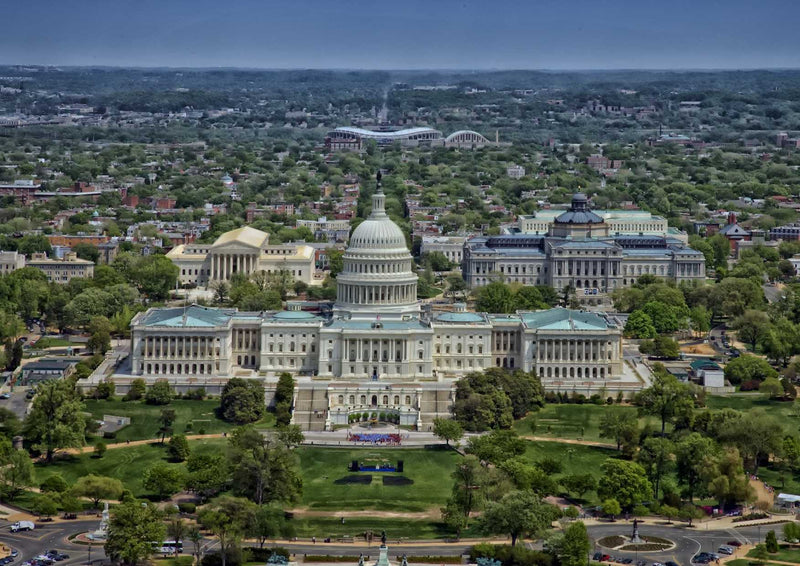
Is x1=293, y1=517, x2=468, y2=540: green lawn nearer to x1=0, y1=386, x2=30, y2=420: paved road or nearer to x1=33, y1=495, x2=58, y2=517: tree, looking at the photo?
x1=33, y1=495, x2=58, y2=517: tree

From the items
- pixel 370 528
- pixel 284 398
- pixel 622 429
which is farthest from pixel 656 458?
pixel 284 398

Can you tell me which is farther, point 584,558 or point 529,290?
point 529,290

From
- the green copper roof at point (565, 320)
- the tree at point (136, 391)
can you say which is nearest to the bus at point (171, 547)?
the tree at point (136, 391)

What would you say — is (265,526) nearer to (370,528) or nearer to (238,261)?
(370,528)

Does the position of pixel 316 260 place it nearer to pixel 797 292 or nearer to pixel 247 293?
pixel 247 293

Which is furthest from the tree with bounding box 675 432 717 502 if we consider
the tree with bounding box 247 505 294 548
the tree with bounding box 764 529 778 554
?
the tree with bounding box 247 505 294 548

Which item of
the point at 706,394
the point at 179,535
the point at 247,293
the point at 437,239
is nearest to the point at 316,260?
the point at 437,239

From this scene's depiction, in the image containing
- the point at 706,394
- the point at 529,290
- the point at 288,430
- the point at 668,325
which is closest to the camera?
the point at 288,430

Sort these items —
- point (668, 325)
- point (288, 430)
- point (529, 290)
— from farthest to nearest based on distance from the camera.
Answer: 1. point (529, 290)
2. point (668, 325)
3. point (288, 430)

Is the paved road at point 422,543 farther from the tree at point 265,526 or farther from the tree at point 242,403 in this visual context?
the tree at point 242,403
